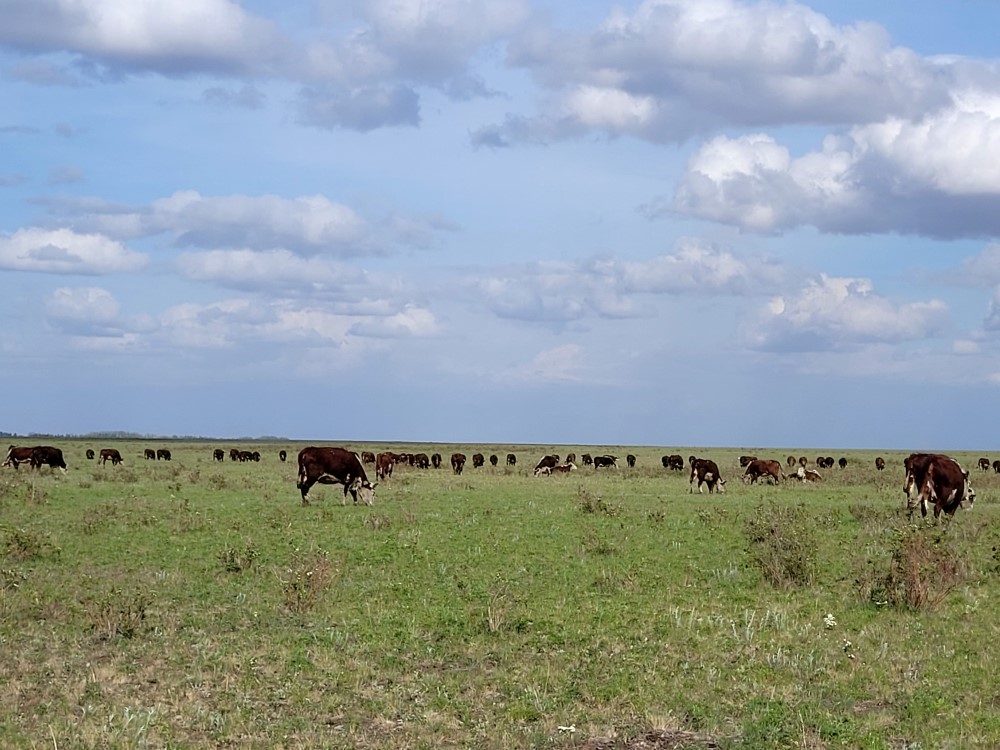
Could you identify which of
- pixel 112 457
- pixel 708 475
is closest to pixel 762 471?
pixel 708 475

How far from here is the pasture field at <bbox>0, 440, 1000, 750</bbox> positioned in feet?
32.6

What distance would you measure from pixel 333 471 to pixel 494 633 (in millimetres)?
16554

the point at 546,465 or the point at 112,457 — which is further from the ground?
the point at 546,465

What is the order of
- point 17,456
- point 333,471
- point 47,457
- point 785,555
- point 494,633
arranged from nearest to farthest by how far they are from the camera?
point 494,633, point 785,555, point 333,471, point 47,457, point 17,456

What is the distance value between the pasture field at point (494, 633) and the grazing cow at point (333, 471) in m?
5.35

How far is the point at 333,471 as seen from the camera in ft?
95.9

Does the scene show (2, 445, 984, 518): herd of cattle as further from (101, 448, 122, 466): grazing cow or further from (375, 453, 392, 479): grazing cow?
(101, 448, 122, 466): grazing cow

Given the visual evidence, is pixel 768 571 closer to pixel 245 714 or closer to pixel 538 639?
pixel 538 639

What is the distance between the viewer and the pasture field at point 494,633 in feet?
32.6

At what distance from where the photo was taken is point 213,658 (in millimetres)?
12234

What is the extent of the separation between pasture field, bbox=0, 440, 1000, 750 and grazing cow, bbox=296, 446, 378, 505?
5352 millimetres

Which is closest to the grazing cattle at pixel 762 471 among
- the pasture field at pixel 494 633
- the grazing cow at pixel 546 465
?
the grazing cow at pixel 546 465

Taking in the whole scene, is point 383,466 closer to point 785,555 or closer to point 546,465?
point 546,465

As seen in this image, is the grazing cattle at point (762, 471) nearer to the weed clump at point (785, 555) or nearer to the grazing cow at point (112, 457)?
the weed clump at point (785, 555)
